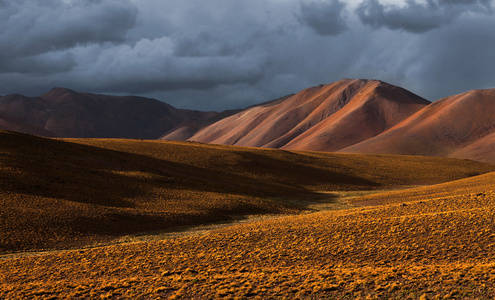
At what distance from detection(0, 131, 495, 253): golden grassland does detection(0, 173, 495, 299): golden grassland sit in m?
11.2

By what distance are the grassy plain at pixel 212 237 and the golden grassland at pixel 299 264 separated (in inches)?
3.0

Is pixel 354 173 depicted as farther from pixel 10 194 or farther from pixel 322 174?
pixel 10 194

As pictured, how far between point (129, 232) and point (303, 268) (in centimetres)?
2410

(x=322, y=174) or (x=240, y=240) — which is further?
(x=322, y=174)

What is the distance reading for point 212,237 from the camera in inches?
1310

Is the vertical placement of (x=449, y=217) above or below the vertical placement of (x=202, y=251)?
above

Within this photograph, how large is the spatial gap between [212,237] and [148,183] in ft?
110

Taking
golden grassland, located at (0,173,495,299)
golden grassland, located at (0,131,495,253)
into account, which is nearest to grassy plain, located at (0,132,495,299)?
golden grassland, located at (0,173,495,299)

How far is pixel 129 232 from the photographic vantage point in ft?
138

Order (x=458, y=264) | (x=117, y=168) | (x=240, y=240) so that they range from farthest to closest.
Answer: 1. (x=117, y=168)
2. (x=240, y=240)
3. (x=458, y=264)

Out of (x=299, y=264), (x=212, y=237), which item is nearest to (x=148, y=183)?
(x=212, y=237)

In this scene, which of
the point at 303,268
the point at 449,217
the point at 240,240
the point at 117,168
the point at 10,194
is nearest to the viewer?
the point at 303,268

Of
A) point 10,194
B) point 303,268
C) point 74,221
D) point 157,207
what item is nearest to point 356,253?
point 303,268

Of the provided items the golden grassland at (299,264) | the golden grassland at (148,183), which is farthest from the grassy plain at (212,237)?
the golden grassland at (148,183)
